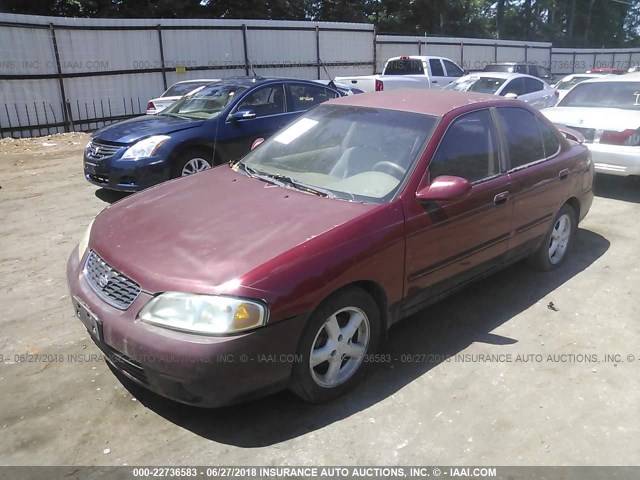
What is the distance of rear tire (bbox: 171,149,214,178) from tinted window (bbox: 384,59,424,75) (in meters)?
10.3

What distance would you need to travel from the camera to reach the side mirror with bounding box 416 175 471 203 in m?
3.32

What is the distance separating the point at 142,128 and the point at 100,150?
1.95 feet

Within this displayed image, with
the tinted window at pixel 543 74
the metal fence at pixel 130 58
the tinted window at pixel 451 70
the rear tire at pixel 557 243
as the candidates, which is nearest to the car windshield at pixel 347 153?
the rear tire at pixel 557 243

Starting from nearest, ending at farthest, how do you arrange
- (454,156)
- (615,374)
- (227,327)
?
(227,327) < (615,374) < (454,156)

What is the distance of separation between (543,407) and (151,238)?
2.43 meters

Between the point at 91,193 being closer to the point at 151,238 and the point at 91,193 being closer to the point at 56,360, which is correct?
the point at 56,360

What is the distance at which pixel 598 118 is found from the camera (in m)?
7.49

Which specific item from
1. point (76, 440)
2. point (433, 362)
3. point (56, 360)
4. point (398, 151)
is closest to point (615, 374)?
point (433, 362)

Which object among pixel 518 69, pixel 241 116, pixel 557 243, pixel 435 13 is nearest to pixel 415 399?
pixel 557 243

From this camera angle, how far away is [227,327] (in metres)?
2.55

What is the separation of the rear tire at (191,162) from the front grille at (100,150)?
732 millimetres

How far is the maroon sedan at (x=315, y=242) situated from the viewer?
8.56 feet

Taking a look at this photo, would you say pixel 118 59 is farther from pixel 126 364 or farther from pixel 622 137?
pixel 126 364

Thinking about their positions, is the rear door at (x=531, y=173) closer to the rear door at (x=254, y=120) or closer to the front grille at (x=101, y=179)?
the rear door at (x=254, y=120)
